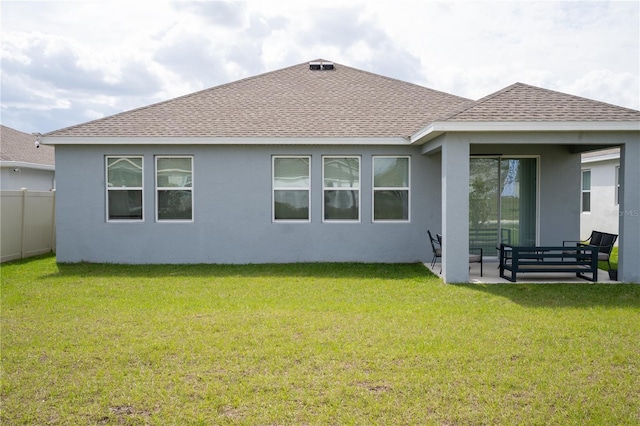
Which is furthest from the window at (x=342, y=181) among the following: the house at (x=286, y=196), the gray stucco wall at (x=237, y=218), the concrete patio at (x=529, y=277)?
the concrete patio at (x=529, y=277)

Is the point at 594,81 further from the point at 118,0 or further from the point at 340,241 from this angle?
the point at 118,0

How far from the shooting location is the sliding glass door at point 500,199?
12.7 meters

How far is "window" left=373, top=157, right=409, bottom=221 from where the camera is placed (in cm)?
1278

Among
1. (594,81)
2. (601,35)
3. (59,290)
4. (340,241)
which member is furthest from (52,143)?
(594,81)

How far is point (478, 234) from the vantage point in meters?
12.8

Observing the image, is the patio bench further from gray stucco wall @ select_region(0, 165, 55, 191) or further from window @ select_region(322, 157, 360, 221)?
gray stucco wall @ select_region(0, 165, 55, 191)

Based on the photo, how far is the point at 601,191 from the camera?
743 inches

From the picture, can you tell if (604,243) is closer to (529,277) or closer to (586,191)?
(529,277)

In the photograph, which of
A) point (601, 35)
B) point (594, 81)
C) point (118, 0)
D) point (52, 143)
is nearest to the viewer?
point (118, 0)

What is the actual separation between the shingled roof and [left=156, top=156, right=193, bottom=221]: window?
29.9 inches

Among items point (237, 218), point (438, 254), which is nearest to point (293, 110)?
point (237, 218)

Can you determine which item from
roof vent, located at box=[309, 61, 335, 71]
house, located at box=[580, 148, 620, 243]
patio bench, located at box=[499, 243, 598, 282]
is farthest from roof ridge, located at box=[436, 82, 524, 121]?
house, located at box=[580, 148, 620, 243]

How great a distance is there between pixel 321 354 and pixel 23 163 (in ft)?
55.2

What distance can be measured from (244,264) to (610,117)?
830cm
